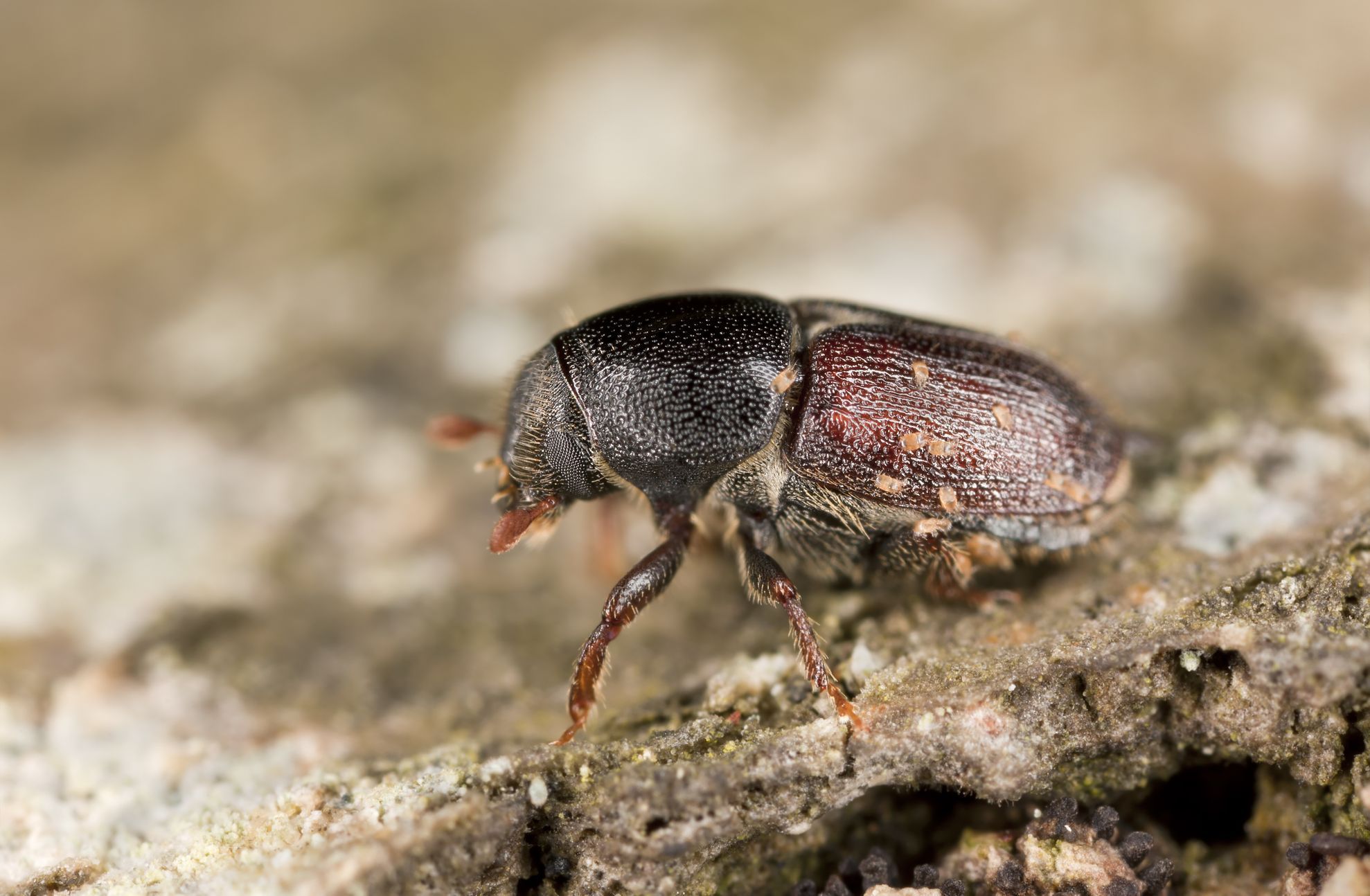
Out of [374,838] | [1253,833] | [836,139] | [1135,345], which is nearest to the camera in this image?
[374,838]

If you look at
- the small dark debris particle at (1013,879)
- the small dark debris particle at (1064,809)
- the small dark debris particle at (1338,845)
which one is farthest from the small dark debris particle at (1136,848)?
the small dark debris particle at (1338,845)

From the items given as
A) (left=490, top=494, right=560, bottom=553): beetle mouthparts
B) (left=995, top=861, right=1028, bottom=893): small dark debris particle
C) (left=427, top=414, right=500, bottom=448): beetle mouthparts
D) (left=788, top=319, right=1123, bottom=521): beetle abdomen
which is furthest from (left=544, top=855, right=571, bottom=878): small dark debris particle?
(left=427, top=414, right=500, bottom=448): beetle mouthparts

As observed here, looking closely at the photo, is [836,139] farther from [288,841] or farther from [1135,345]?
[288,841]

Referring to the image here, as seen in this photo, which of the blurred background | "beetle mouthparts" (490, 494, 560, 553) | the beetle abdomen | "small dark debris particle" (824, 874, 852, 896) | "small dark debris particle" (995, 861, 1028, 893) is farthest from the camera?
the blurred background

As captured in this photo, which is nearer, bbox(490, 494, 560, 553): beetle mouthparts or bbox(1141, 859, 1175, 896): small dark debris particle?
bbox(1141, 859, 1175, 896): small dark debris particle

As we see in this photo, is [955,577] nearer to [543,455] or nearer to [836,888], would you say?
[836,888]

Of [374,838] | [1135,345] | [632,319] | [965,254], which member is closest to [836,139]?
[965,254]

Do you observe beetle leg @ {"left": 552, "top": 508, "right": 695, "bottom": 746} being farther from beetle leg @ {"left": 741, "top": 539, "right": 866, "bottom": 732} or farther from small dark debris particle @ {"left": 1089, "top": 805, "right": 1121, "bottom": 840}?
small dark debris particle @ {"left": 1089, "top": 805, "right": 1121, "bottom": 840}
